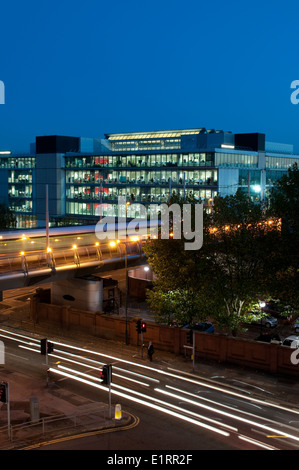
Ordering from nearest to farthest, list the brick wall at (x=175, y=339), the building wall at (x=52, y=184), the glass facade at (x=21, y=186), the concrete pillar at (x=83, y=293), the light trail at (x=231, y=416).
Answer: the light trail at (x=231, y=416)
the brick wall at (x=175, y=339)
the concrete pillar at (x=83, y=293)
the building wall at (x=52, y=184)
the glass facade at (x=21, y=186)

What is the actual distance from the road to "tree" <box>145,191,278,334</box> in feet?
13.5

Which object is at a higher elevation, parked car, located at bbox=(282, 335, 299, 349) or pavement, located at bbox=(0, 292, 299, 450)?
parked car, located at bbox=(282, 335, 299, 349)

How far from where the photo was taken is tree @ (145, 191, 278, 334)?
25359 millimetres

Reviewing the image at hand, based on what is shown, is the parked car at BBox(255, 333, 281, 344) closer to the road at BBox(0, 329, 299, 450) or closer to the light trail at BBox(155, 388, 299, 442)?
the road at BBox(0, 329, 299, 450)

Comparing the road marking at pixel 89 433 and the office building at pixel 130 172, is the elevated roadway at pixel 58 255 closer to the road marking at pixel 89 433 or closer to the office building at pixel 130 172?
the road marking at pixel 89 433

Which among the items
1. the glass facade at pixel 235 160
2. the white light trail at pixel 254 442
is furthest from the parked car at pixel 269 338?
the glass facade at pixel 235 160

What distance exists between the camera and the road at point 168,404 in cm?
1590

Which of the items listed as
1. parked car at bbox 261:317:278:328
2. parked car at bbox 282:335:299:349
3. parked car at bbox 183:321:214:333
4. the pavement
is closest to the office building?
parked car at bbox 261:317:278:328

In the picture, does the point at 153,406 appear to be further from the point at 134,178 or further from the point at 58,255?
the point at 134,178

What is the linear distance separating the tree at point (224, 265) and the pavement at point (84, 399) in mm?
3018

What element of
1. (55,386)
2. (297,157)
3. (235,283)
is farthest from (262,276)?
(297,157)

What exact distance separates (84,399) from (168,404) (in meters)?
3.35

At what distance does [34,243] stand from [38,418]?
13.8m

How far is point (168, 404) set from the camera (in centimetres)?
1931
